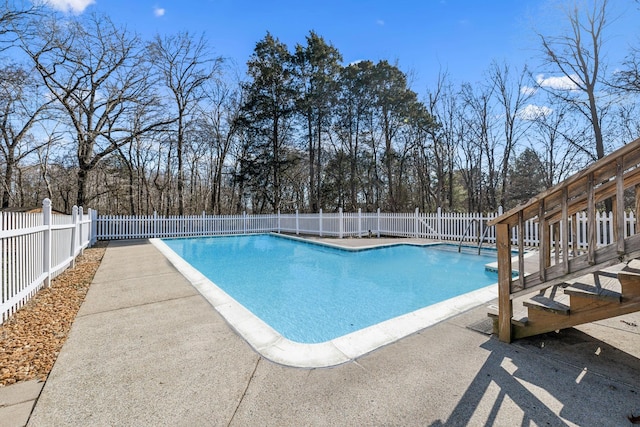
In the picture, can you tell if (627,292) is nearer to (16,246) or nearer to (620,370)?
(620,370)

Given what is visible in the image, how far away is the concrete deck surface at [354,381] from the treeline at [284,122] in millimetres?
10250

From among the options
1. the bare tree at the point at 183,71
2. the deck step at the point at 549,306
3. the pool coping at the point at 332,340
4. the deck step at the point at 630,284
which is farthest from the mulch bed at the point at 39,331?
the bare tree at the point at 183,71

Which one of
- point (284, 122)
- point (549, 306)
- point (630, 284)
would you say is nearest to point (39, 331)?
point (549, 306)

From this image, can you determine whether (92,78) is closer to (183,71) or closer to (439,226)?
(183,71)

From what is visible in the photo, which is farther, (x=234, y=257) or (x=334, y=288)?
(x=234, y=257)

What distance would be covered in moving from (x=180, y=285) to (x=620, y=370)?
479cm

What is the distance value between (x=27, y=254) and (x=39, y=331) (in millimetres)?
1284

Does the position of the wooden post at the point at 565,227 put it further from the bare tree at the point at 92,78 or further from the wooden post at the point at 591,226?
the bare tree at the point at 92,78

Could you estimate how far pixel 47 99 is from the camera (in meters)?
11.0

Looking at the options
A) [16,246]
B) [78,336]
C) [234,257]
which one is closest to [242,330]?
[78,336]

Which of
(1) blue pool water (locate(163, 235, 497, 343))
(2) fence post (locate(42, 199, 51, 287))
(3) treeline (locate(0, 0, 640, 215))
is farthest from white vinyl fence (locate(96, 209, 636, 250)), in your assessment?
(2) fence post (locate(42, 199, 51, 287))

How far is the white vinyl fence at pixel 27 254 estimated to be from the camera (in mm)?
2813

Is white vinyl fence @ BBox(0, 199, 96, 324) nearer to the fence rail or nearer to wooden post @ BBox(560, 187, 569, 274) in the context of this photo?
the fence rail

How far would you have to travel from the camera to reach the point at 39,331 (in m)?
2.67
